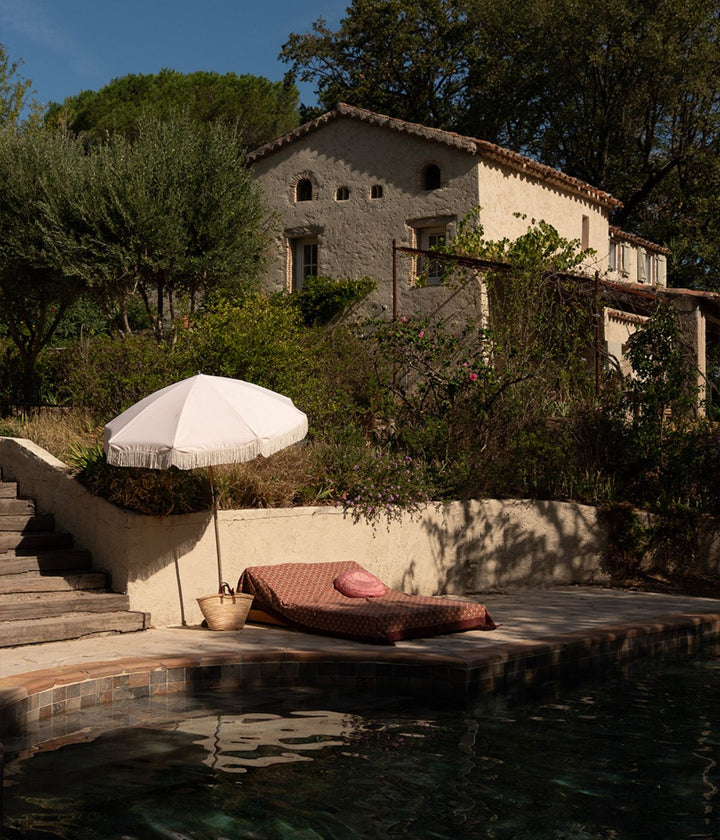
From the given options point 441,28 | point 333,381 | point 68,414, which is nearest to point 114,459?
point 68,414

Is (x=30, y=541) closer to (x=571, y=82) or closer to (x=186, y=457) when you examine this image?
(x=186, y=457)

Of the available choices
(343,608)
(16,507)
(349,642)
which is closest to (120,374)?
(16,507)

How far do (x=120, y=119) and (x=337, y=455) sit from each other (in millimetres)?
28930

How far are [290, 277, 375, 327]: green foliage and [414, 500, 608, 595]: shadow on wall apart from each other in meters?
13.3

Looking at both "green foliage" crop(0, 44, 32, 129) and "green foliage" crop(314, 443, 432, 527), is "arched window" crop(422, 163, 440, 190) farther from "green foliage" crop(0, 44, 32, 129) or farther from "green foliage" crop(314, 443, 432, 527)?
"green foliage" crop(314, 443, 432, 527)

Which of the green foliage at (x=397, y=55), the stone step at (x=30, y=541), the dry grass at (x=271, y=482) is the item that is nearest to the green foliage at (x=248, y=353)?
the dry grass at (x=271, y=482)

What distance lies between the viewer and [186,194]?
766 inches

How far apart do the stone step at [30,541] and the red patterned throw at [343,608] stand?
197cm

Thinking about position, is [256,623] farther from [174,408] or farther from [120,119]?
[120,119]

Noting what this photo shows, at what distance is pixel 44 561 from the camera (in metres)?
9.93

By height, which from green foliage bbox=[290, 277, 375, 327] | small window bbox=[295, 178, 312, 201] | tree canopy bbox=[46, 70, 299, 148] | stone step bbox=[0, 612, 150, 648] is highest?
tree canopy bbox=[46, 70, 299, 148]

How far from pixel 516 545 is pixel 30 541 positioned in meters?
6.06

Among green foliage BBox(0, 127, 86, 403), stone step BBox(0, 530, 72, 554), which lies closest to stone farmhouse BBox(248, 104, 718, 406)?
green foliage BBox(0, 127, 86, 403)

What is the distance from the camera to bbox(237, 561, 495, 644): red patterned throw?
912 cm
